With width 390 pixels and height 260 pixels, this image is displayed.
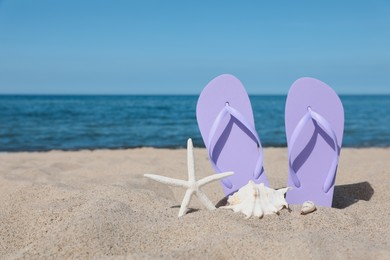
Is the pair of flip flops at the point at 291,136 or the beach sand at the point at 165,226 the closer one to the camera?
the beach sand at the point at 165,226

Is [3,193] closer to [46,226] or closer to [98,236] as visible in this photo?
[46,226]

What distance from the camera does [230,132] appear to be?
2686 millimetres

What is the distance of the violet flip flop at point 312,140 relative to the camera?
2539mm

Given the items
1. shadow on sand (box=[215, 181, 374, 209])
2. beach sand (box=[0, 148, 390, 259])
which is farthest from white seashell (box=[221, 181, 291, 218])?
shadow on sand (box=[215, 181, 374, 209])

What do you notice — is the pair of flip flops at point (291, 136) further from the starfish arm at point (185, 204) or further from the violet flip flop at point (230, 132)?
the starfish arm at point (185, 204)

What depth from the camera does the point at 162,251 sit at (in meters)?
1.75

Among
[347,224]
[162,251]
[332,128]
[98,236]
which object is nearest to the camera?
[162,251]

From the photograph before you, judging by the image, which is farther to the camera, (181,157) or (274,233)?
(181,157)

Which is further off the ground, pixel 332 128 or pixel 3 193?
→ pixel 332 128

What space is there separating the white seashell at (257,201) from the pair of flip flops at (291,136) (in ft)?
1.04

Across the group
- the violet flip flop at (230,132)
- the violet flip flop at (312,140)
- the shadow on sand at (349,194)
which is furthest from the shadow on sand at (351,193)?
the violet flip flop at (230,132)

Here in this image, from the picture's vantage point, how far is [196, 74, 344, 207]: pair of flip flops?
253 centimetres

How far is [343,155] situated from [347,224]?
132 inches

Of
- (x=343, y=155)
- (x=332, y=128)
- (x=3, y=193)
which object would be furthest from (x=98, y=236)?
(x=343, y=155)
